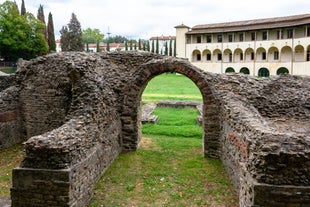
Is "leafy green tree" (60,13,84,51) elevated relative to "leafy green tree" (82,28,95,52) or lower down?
lower down

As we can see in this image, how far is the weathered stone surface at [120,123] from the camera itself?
485 cm

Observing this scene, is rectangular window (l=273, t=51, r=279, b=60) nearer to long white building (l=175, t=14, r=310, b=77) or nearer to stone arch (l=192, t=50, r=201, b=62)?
long white building (l=175, t=14, r=310, b=77)

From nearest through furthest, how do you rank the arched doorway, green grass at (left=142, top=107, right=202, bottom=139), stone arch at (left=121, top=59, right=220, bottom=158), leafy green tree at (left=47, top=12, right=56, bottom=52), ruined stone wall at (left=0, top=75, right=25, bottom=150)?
1. stone arch at (left=121, top=59, right=220, bottom=158)
2. ruined stone wall at (left=0, top=75, right=25, bottom=150)
3. green grass at (left=142, top=107, right=202, bottom=139)
4. the arched doorway
5. leafy green tree at (left=47, top=12, right=56, bottom=52)

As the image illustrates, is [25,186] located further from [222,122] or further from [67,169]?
[222,122]

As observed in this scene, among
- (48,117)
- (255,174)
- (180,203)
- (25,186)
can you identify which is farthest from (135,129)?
(255,174)

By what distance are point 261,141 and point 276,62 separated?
41.4 metres

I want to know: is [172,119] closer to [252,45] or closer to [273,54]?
[252,45]

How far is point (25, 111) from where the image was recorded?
10.2 meters

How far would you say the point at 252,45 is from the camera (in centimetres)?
4462

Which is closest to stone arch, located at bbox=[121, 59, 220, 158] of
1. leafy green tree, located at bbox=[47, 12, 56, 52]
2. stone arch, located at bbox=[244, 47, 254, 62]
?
stone arch, located at bbox=[244, 47, 254, 62]

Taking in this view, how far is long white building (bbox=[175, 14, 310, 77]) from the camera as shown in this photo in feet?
131

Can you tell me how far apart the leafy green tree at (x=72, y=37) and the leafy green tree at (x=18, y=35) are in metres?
13.7

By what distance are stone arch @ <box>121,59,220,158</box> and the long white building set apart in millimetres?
33340

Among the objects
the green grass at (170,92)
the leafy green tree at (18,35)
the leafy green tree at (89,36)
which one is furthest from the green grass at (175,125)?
the leafy green tree at (89,36)
